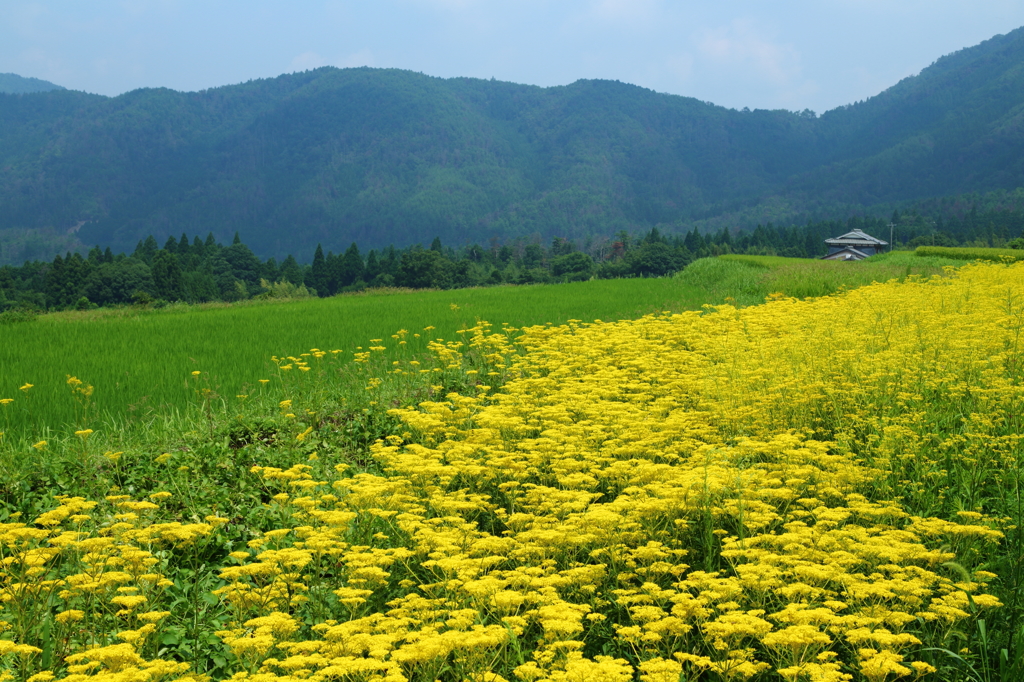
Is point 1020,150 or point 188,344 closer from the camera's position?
point 188,344

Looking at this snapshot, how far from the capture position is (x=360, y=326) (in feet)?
45.3

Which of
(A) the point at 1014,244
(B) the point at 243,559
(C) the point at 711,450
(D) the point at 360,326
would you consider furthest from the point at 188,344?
(A) the point at 1014,244

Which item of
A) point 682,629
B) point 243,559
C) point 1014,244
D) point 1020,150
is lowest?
point 243,559

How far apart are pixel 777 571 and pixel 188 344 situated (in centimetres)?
1086

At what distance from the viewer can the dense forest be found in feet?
229

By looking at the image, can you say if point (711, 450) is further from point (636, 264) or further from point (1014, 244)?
point (636, 264)

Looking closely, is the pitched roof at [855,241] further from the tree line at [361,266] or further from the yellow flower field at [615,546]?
the yellow flower field at [615,546]

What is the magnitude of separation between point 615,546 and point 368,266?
95.0 meters

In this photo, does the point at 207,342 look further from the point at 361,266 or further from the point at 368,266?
the point at 368,266

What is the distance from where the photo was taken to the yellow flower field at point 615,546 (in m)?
2.99

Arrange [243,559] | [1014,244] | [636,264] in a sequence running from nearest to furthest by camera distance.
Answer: [243,559]
[1014,244]
[636,264]

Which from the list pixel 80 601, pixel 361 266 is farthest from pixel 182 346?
pixel 361 266

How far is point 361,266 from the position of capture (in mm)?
95188

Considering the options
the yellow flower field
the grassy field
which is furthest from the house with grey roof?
the yellow flower field
